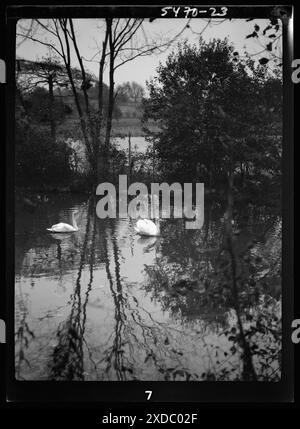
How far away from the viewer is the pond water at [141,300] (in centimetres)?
292

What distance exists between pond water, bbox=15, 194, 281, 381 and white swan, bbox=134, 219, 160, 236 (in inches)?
1.4

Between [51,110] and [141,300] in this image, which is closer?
[141,300]

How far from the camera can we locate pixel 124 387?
288 centimetres

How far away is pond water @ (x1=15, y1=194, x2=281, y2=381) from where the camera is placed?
115 inches

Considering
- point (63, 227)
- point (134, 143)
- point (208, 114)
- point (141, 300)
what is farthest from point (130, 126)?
point (141, 300)

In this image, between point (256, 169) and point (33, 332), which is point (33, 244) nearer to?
point (33, 332)

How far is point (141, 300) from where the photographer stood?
305cm

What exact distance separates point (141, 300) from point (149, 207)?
58 cm

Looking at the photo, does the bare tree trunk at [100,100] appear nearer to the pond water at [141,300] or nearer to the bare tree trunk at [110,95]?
the bare tree trunk at [110,95]

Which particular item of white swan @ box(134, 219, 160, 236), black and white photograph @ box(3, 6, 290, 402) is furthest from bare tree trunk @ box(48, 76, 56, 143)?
white swan @ box(134, 219, 160, 236)

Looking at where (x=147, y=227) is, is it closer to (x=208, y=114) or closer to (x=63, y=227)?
(x=63, y=227)

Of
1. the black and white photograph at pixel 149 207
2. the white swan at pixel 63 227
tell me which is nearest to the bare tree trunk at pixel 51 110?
the black and white photograph at pixel 149 207

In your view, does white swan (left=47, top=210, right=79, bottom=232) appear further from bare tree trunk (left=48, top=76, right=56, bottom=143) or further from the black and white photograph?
bare tree trunk (left=48, top=76, right=56, bottom=143)

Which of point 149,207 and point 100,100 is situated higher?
point 100,100
